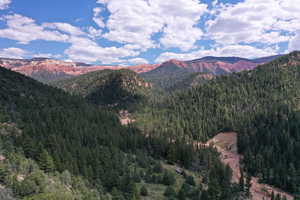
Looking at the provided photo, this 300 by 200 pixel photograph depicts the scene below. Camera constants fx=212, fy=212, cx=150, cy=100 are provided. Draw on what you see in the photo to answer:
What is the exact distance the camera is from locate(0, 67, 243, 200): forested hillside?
114 feet

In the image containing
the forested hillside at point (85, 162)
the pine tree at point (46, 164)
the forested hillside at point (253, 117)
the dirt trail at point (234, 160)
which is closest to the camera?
the forested hillside at point (85, 162)

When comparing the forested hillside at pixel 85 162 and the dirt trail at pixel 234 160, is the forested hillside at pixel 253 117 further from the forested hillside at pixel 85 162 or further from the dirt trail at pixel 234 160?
the forested hillside at pixel 85 162

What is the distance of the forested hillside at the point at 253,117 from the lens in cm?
8869

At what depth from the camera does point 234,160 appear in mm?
104250

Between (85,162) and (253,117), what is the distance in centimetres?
11983

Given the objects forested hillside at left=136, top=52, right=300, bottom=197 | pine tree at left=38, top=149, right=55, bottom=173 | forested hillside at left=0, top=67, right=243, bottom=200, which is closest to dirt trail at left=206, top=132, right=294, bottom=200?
forested hillside at left=136, top=52, right=300, bottom=197

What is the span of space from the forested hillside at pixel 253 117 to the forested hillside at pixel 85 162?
23.6 meters

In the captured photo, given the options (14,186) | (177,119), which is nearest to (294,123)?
(177,119)

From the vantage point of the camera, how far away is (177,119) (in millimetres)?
152375

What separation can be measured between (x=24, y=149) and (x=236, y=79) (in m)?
188

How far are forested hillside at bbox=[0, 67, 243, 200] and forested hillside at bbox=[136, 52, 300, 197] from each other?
23.6 metres

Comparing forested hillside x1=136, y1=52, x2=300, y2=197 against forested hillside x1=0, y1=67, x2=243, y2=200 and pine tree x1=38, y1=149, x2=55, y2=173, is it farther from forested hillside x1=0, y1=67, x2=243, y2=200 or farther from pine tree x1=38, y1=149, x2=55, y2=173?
pine tree x1=38, y1=149, x2=55, y2=173

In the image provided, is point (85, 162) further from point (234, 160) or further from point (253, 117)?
point (253, 117)

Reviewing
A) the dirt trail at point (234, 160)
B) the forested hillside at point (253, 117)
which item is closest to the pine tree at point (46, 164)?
the dirt trail at point (234, 160)
